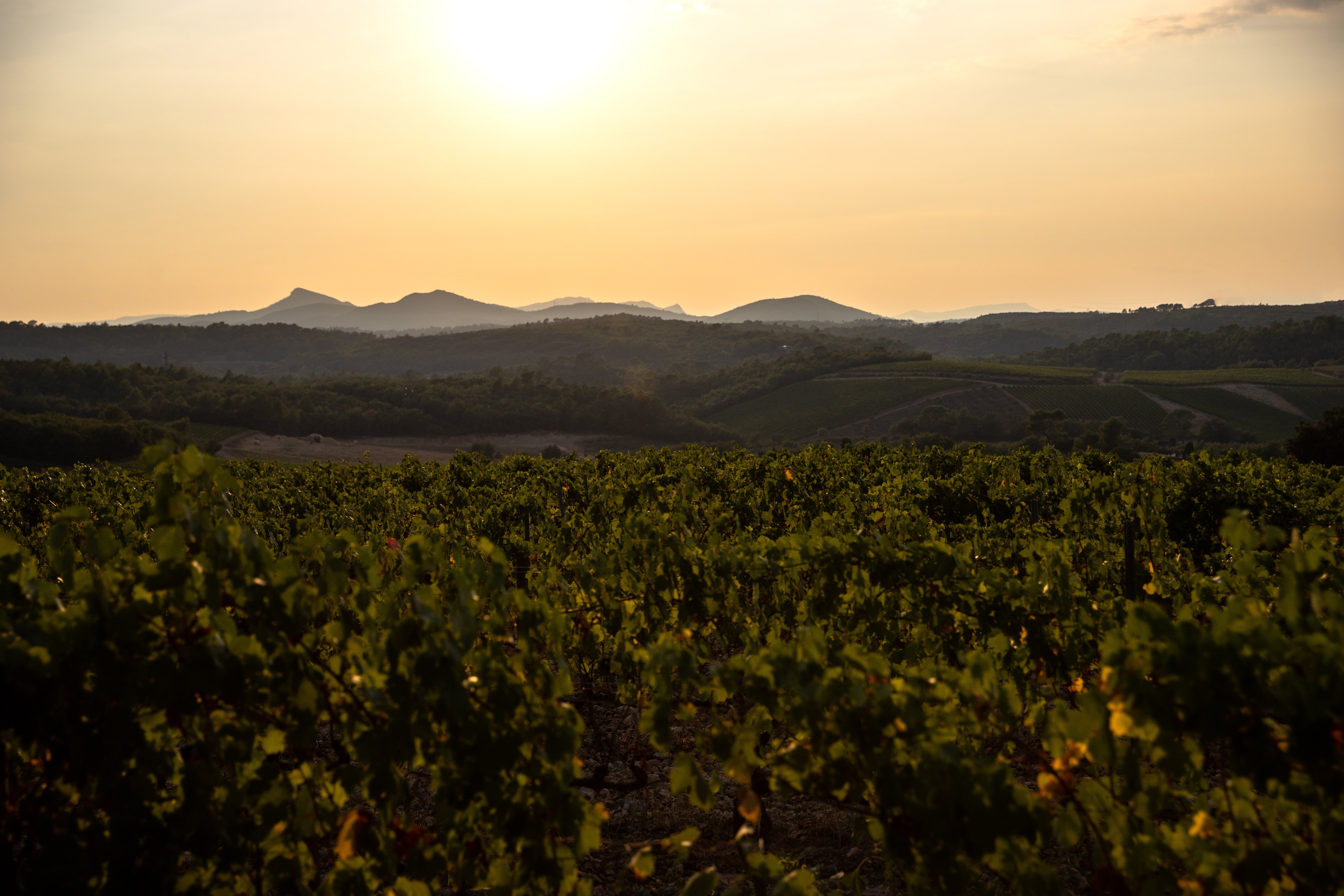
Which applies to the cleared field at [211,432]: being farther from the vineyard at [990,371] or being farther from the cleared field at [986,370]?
the vineyard at [990,371]

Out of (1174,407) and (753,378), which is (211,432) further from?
(1174,407)

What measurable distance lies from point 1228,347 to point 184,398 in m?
141

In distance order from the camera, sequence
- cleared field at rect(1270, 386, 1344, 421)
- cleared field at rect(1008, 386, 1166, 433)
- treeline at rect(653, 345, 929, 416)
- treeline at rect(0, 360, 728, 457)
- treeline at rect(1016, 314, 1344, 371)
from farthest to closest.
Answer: treeline at rect(1016, 314, 1344, 371) → treeline at rect(653, 345, 929, 416) → cleared field at rect(1008, 386, 1166, 433) → treeline at rect(0, 360, 728, 457) → cleared field at rect(1270, 386, 1344, 421)

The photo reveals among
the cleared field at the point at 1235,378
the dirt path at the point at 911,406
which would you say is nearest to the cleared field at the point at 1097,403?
the dirt path at the point at 911,406

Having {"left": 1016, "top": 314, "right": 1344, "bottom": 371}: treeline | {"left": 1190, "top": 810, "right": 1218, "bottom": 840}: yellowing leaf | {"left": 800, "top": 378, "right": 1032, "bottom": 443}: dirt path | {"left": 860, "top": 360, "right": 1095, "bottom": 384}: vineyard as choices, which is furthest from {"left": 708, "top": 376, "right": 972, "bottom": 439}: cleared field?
{"left": 1190, "top": 810, "right": 1218, "bottom": 840}: yellowing leaf

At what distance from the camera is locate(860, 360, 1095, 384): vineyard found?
364 feet

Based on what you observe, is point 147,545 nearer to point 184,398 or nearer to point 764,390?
point 184,398

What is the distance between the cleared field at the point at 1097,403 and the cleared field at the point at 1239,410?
350 centimetres

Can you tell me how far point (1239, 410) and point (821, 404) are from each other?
44108 mm

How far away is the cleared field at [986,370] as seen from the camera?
11181 centimetres

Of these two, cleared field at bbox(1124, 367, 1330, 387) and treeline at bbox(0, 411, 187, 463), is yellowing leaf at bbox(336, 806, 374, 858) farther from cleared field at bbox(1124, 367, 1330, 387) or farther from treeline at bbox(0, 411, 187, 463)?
cleared field at bbox(1124, 367, 1330, 387)

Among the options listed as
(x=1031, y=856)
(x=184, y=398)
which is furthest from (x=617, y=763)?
(x=184, y=398)

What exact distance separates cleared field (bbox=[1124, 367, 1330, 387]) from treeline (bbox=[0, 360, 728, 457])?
5388 centimetres

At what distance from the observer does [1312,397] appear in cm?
9200
